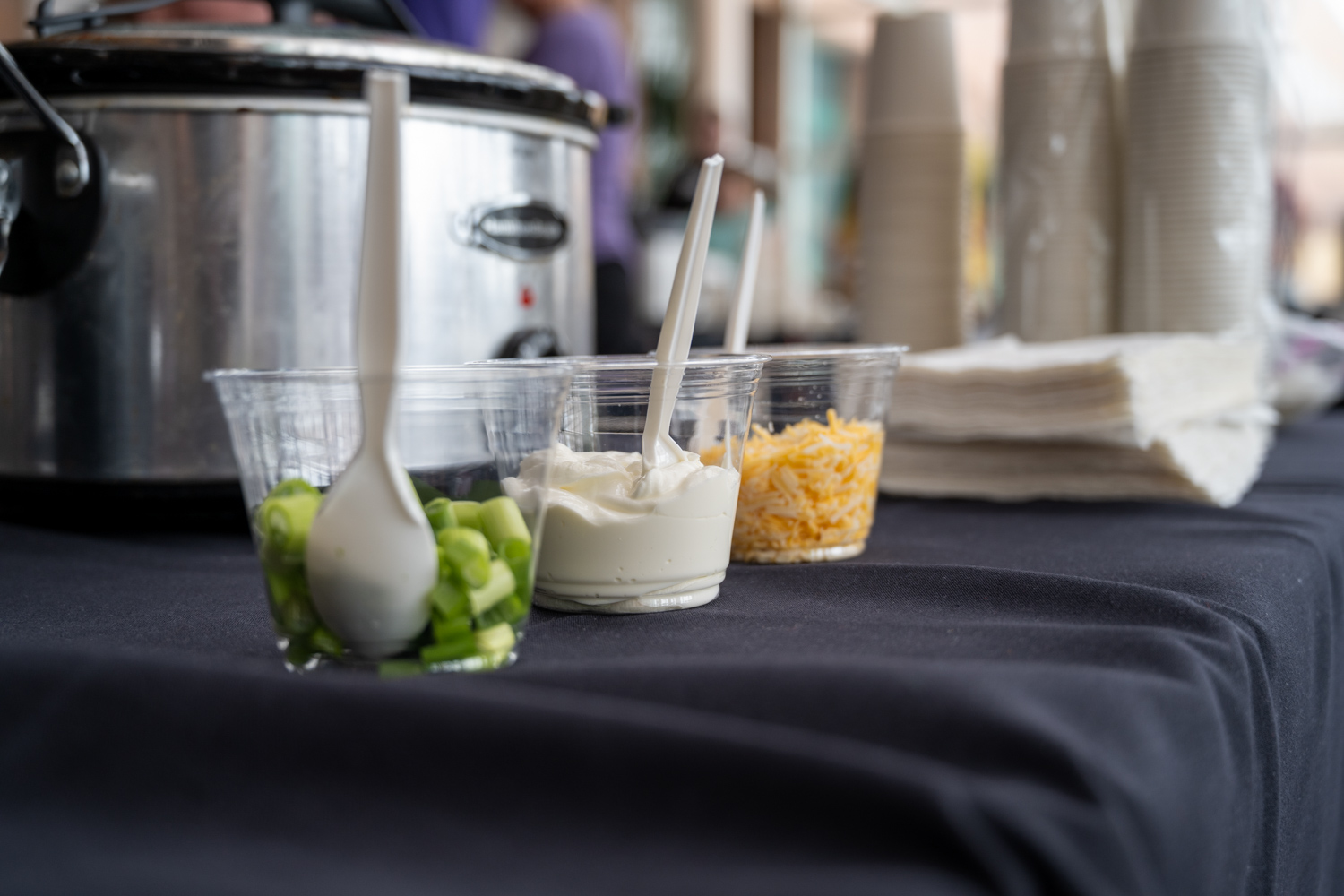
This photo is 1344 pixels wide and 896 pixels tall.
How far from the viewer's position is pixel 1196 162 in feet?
2.95

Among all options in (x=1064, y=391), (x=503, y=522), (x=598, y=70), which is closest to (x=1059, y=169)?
(x=1064, y=391)

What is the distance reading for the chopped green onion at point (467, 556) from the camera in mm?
349

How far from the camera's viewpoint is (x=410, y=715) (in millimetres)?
311

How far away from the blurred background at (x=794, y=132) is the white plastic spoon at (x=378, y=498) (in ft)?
2.52

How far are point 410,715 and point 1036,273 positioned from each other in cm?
81

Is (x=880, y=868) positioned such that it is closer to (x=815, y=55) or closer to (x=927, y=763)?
(x=927, y=763)

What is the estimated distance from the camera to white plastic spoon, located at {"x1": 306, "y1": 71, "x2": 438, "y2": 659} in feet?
1.07

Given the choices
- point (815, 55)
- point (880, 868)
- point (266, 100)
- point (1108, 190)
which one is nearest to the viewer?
point (880, 868)

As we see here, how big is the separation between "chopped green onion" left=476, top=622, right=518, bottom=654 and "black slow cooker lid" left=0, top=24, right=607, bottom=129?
427mm

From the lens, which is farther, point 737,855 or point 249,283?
point 249,283

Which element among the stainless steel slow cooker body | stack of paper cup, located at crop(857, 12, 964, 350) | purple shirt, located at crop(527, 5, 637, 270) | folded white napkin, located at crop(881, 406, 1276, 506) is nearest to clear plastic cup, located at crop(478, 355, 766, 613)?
the stainless steel slow cooker body

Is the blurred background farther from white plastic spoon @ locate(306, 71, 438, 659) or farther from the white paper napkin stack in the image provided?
white plastic spoon @ locate(306, 71, 438, 659)

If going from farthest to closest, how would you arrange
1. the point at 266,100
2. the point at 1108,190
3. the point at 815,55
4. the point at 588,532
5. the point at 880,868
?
the point at 815,55 < the point at 1108,190 < the point at 266,100 < the point at 588,532 < the point at 880,868

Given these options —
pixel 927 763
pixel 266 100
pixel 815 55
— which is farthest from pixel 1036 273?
pixel 815 55
